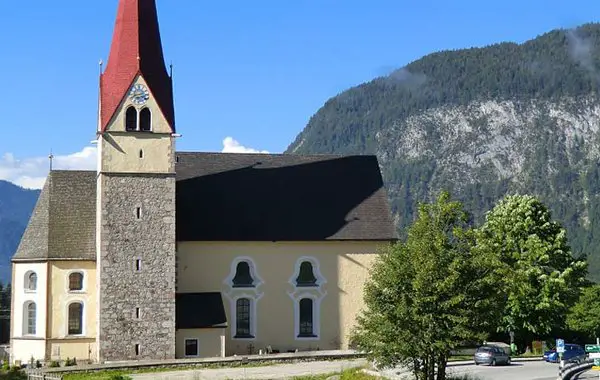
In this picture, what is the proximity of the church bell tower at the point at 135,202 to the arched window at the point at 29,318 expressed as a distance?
190 inches

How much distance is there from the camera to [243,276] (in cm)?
5394

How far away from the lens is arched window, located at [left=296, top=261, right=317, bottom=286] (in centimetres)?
5434

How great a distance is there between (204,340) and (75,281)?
792cm

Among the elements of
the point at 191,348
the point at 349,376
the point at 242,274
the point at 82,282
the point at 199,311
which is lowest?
the point at 349,376

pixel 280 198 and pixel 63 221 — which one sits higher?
pixel 280 198

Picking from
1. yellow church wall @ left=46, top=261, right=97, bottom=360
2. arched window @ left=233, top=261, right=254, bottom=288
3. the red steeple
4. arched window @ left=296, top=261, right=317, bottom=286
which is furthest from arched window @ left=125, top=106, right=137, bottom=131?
arched window @ left=296, top=261, right=317, bottom=286

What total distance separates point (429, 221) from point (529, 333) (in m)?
29.3

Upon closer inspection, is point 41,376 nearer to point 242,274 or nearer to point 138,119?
point 138,119

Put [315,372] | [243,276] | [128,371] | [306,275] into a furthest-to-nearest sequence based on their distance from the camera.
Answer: [306,275] → [243,276] → [128,371] → [315,372]

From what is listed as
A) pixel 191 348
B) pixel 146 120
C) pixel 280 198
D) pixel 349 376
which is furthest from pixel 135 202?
pixel 349 376

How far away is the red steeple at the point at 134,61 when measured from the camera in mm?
50156

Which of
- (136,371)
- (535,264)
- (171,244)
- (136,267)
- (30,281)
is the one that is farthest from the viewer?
(535,264)

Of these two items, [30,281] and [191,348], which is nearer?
[191,348]

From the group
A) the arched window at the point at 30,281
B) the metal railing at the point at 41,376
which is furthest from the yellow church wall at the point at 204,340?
the arched window at the point at 30,281
